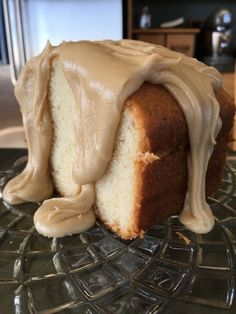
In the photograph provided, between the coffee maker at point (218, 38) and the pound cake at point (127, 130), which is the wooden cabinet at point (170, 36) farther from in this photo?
the pound cake at point (127, 130)

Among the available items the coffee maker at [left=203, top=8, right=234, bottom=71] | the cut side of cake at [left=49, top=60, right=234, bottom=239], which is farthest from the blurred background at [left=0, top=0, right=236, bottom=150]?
the cut side of cake at [left=49, top=60, right=234, bottom=239]

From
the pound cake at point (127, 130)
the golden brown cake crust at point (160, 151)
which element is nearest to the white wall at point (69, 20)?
the pound cake at point (127, 130)

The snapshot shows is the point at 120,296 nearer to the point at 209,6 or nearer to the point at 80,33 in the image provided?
the point at 80,33

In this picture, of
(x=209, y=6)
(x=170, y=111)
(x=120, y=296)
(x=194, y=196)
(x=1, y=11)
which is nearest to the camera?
(x=120, y=296)

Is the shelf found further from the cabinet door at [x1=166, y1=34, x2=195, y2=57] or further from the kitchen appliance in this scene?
the kitchen appliance

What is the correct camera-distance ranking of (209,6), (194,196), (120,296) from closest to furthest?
1. (120,296)
2. (194,196)
3. (209,6)

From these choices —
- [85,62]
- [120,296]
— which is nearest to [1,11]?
[85,62]
